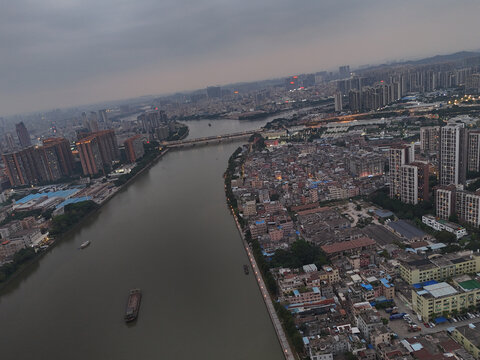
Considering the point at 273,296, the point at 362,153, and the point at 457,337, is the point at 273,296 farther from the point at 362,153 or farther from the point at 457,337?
the point at 362,153

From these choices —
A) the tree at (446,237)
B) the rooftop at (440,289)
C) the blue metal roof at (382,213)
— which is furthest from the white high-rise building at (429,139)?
the rooftop at (440,289)

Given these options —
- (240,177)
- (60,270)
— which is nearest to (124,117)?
(240,177)

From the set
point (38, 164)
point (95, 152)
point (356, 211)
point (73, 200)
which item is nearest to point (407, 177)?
point (356, 211)

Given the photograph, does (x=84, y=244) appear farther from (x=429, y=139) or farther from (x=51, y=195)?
(x=429, y=139)

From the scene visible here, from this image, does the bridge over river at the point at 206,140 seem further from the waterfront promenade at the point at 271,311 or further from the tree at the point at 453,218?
the tree at the point at 453,218

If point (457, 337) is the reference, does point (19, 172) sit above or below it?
above
